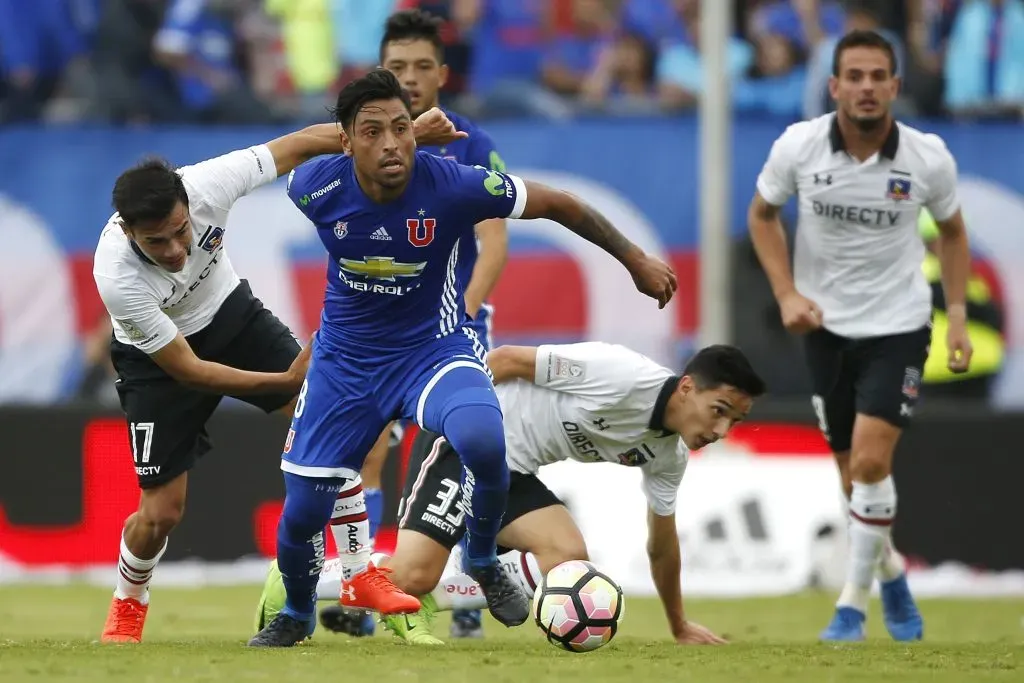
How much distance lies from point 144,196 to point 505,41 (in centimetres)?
854

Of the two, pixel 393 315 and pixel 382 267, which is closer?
pixel 382 267

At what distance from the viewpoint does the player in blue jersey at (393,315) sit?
727 centimetres

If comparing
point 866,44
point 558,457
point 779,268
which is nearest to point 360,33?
point 779,268

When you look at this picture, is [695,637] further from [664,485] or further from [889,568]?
[889,568]

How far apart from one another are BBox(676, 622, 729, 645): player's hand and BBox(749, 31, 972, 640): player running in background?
1.00m

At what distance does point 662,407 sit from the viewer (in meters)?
8.33

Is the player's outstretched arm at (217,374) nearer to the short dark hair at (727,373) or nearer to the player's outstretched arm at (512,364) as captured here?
the player's outstretched arm at (512,364)

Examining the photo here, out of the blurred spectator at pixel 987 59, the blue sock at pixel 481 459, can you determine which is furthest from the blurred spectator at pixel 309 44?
the blue sock at pixel 481 459

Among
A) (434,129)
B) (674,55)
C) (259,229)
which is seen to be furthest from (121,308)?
(674,55)

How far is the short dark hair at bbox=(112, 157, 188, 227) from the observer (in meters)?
7.42

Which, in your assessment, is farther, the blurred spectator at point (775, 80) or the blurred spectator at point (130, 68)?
the blurred spectator at point (775, 80)

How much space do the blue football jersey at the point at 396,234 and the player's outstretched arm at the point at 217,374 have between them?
37cm

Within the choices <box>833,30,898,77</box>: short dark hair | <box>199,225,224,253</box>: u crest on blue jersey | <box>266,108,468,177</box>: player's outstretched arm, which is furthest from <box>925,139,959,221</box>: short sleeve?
<box>199,225,224,253</box>: u crest on blue jersey

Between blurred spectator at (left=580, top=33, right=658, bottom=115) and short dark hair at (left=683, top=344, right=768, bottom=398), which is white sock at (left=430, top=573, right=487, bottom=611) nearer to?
short dark hair at (left=683, top=344, right=768, bottom=398)
